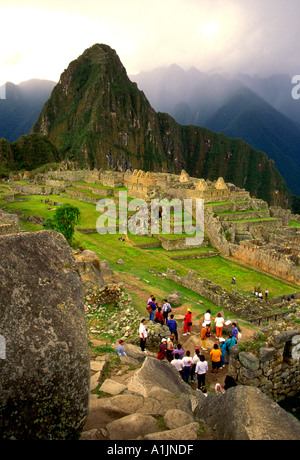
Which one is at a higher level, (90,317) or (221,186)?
(221,186)

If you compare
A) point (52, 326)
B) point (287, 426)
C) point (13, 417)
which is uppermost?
point (52, 326)

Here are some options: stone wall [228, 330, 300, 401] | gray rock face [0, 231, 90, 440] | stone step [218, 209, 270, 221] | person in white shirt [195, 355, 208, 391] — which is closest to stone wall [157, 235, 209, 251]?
stone step [218, 209, 270, 221]

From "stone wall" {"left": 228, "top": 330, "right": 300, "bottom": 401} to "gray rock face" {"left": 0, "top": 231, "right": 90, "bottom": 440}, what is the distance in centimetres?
507

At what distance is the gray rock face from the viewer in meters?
2.99

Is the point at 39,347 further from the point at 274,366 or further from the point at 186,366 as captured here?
the point at 274,366

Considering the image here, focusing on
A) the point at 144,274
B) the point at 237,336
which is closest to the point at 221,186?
the point at 144,274

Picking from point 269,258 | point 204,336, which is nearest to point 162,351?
point 204,336

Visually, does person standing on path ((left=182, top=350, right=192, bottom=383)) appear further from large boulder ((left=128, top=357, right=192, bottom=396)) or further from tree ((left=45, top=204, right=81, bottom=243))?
tree ((left=45, top=204, right=81, bottom=243))

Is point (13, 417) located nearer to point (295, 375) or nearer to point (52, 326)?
point (52, 326)

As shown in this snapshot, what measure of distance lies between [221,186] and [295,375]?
116ft

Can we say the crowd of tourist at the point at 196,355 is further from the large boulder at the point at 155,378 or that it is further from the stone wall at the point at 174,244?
the stone wall at the point at 174,244

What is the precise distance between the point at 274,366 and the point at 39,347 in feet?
20.2

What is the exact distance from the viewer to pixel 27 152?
115875 millimetres

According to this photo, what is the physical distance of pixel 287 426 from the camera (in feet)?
12.1
